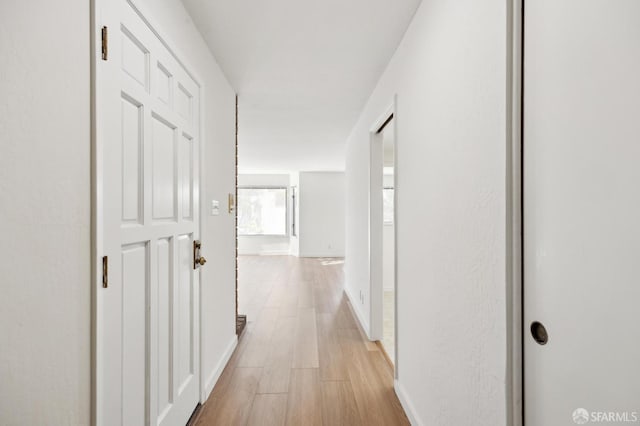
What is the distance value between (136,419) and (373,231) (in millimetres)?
2315

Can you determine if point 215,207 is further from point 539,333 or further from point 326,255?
point 326,255

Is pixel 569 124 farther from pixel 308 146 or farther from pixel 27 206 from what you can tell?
pixel 308 146

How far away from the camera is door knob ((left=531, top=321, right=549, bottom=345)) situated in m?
0.87

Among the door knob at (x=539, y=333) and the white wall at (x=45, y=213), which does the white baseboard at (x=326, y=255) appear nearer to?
the white wall at (x=45, y=213)

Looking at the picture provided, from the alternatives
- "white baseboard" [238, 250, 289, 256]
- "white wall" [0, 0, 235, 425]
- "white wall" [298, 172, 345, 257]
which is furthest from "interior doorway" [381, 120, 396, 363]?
"white baseboard" [238, 250, 289, 256]

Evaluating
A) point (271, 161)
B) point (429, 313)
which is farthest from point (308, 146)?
point (429, 313)

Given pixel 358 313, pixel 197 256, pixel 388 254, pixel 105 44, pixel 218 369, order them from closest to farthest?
pixel 105 44, pixel 197 256, pixel 218 369, pixel 358 313, pixel 388 254

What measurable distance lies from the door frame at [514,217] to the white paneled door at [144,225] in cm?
128

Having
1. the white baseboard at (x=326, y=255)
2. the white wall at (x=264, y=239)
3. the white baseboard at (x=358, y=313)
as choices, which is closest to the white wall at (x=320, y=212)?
the white baseboard at (x=326, y=255)

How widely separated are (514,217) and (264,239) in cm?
843

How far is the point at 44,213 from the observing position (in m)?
0.83

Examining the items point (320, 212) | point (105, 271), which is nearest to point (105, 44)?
point (105, 271)

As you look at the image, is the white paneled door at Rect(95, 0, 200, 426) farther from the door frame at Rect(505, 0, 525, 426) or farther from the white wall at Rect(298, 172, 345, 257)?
the white wall at Rect(298, 172, 345, 257)

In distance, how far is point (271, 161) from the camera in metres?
6.79
